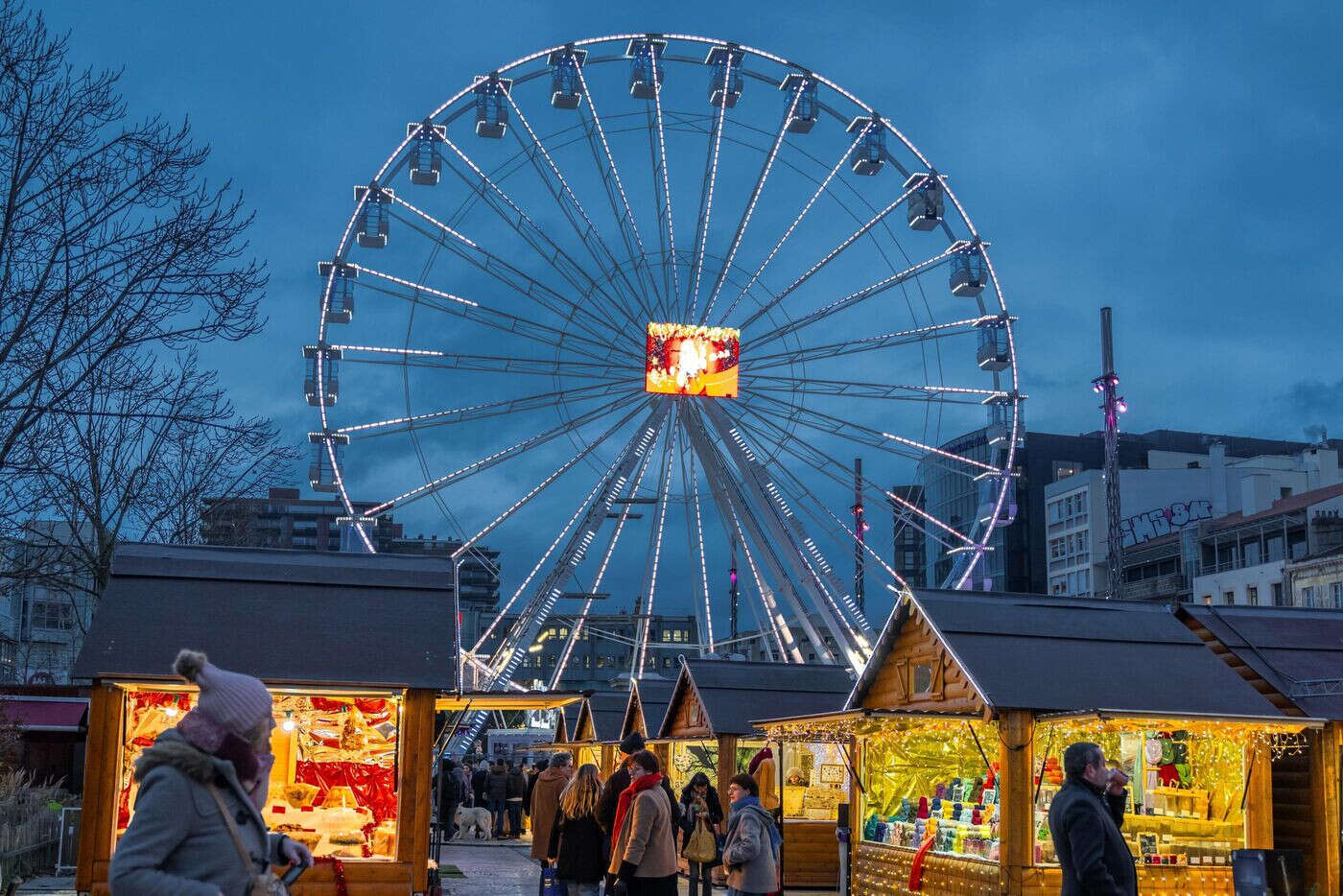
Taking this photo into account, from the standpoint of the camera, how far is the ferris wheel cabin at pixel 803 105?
30797 mm

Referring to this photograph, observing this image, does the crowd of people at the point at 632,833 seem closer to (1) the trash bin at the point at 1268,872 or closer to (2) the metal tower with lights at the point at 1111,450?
(1) the trash bin at the point at 1268,872

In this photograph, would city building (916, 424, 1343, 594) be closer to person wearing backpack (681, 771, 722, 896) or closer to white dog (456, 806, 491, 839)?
white dog (456, 806, 491, 839)

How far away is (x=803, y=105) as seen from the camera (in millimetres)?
30828

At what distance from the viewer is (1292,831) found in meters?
17.4

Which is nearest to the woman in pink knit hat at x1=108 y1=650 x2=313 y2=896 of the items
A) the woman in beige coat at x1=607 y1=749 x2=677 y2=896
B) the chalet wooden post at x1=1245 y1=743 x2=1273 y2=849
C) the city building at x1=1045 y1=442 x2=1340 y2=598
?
the woman in beige coat at x1=607 y1=749 x2=677 y2=896

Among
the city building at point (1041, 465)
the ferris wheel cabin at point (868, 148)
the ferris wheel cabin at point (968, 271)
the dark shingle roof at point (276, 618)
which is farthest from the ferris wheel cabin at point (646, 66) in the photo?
the city building at point (1041, 465)

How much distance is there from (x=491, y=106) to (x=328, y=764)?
1819 cm

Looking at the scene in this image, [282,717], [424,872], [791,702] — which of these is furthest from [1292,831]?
[282,717]

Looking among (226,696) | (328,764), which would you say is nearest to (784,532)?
(328,764)

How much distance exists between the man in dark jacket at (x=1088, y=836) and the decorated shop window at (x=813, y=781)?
1575cm

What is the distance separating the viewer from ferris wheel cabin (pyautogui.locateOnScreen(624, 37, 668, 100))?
30.1 metres

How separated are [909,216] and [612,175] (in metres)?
5.98

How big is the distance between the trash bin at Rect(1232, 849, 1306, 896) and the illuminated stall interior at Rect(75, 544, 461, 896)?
7.62m

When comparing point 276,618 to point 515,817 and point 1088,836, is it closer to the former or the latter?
point 1088,836
